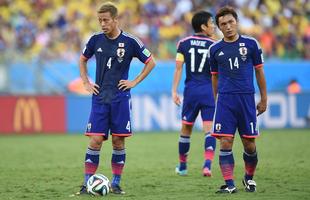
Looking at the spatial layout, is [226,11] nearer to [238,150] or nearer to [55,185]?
[55,185]

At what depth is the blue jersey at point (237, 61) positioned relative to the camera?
927 centimetres

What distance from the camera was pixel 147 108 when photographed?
21.8 metres

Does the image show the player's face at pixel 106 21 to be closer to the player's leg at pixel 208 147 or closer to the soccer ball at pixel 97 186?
the soccer ball at pixel 97 186

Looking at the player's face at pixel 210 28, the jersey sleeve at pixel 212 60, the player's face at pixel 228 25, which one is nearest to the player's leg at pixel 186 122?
the player's face at pixel 210 28

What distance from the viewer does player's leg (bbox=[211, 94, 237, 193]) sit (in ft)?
30.5

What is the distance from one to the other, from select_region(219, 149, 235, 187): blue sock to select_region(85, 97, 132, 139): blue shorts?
1274 mm

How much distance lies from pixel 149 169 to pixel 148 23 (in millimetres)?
12602

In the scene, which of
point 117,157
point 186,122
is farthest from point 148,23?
point 117,157

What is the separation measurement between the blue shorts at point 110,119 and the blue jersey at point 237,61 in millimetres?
1300

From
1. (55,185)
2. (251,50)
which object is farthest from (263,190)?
(55,185)

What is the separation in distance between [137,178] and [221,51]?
114 inches

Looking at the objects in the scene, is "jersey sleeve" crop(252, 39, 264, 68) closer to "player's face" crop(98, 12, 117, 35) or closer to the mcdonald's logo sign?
"player's face" crop(98, 12, 117, 35)

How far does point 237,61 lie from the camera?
366 inches

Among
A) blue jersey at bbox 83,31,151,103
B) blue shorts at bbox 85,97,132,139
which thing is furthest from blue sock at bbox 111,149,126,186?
blue jersey at bbox 83,31,151,103
